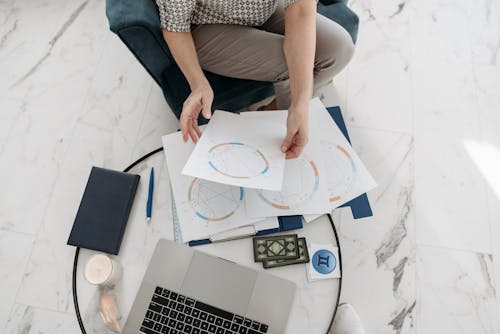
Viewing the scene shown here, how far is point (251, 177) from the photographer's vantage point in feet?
3.09

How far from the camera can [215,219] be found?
98 centimetres

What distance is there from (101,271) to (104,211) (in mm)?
172

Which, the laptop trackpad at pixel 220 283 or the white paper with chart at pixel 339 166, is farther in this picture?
the white paper with chart at pixel 339 166

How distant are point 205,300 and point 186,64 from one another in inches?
27.4

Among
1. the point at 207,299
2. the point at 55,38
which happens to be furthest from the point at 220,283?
the point at 55,38

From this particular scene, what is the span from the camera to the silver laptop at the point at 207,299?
2.93 ft

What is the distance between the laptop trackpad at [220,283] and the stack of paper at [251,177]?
0.25 feet

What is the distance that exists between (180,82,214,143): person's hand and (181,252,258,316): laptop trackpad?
355 millimetres

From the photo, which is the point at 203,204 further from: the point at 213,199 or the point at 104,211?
the point at 104,211

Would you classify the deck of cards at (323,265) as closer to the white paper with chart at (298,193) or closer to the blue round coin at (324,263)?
the blue round coin at (324,263)

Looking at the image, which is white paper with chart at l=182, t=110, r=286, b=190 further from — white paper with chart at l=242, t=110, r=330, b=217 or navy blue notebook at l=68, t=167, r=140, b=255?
navy blue notebook at l=68, t=167, r=140, b=255

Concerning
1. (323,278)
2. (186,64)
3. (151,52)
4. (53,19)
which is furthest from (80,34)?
(323,278)

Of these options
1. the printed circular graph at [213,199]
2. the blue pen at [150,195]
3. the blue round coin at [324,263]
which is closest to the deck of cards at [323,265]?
the blue round coin at [324,263]

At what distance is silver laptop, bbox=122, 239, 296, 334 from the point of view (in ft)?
2.93
